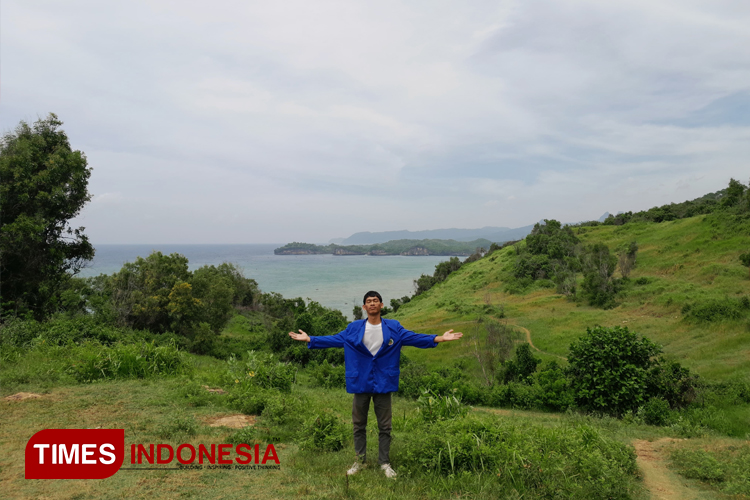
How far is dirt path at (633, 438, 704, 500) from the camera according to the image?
183 inches

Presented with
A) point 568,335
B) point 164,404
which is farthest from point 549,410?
point 568,335

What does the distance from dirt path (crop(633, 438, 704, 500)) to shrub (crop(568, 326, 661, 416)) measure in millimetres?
4006

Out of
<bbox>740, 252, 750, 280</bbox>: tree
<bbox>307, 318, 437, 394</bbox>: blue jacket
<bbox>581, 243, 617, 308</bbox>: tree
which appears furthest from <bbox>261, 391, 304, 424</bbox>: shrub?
<bbox>740, 252, 750, 280</bbox>: tree

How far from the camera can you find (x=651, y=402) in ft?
31.9

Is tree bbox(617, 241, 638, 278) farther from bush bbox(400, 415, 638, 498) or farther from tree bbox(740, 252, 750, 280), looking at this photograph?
bush bbox(400, 415, 638, 498)

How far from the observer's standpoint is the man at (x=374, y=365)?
4.49 metres

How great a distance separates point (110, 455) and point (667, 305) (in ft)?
86.6

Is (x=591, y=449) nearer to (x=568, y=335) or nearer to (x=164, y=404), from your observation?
(x=164, y=404)

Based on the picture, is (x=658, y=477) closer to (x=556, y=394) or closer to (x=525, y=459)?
(x=525, y=459)

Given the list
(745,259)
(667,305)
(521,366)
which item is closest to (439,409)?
(521,366)

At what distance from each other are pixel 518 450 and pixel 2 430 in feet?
22.0

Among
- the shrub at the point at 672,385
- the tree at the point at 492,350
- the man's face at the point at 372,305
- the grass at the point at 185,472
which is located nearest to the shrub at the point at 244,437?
the grass at the point at 185,472

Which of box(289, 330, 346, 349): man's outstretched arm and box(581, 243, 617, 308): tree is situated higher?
box(289, 330, 346, 349): man's outstretched arm

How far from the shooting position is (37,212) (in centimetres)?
1491
